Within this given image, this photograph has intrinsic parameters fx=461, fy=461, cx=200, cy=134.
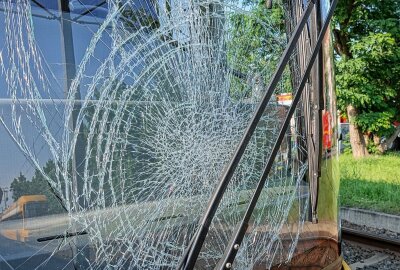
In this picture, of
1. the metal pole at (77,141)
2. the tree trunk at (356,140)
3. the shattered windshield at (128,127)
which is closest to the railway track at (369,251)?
the shattered windshield at (128,127)

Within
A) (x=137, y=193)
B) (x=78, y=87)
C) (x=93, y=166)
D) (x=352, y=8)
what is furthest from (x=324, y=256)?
(x=352, y=8)

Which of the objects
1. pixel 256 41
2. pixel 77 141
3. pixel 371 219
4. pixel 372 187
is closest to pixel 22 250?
pixel 77 141

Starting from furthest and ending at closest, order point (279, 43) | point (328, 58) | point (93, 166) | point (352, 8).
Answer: point (352, 8) → point (328, 58) → point (279, 43) → point (93, 166)

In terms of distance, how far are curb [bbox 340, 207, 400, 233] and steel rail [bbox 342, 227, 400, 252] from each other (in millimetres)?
918

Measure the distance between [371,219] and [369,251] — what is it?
139 centimetres

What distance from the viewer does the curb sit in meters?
5.26

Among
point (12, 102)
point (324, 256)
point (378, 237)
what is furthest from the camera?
point (378, 237)

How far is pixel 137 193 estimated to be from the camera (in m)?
1.49

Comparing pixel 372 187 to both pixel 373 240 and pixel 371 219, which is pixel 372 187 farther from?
pixel 373 240

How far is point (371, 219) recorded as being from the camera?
5.53m

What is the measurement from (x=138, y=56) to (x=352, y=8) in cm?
1095

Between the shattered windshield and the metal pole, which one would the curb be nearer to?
the shattered windshield

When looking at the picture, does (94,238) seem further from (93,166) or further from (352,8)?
(352,8)

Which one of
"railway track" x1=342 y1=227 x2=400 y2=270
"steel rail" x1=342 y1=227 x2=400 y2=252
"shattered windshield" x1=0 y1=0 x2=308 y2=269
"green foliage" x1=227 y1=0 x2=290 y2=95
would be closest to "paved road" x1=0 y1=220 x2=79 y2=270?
"shattered windshield" x1=0 y1=0 x2=308 y2=269
